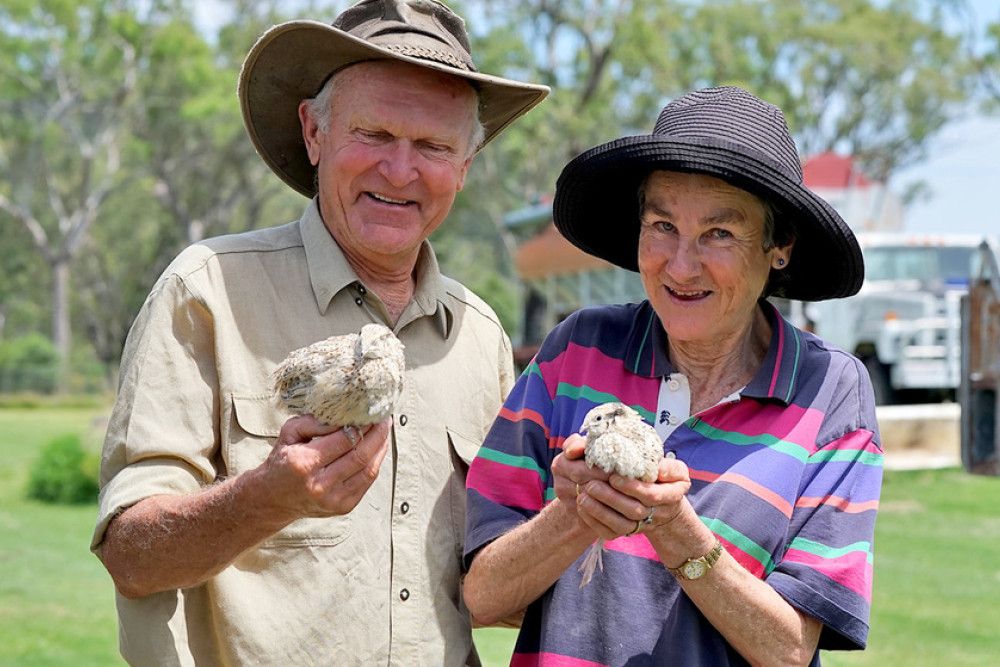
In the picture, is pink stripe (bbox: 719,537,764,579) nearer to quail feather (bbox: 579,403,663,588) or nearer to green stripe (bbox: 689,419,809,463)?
green stripe (bbox: 689,419,809,463)

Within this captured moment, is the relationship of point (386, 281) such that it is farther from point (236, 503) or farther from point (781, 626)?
point (781, 626)

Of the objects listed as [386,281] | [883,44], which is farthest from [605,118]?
[386,281]

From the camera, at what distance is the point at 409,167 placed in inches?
136

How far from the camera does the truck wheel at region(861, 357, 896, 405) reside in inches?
636

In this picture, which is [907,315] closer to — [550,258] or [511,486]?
[550,258]

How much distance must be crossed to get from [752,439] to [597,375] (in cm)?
52

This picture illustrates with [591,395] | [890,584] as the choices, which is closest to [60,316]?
[890,584]

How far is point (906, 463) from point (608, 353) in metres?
12.1

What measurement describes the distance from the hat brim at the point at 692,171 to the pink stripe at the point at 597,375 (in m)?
0.55

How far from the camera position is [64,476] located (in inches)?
584

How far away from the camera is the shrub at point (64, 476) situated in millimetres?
14828

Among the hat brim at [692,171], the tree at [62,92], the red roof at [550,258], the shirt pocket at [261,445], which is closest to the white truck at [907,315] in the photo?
the red roof at [550,258]

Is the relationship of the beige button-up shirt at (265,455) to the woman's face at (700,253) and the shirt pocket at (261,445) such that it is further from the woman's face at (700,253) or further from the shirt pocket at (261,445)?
the woman's face at (700,253)

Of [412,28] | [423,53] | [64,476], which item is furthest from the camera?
[64,476]
